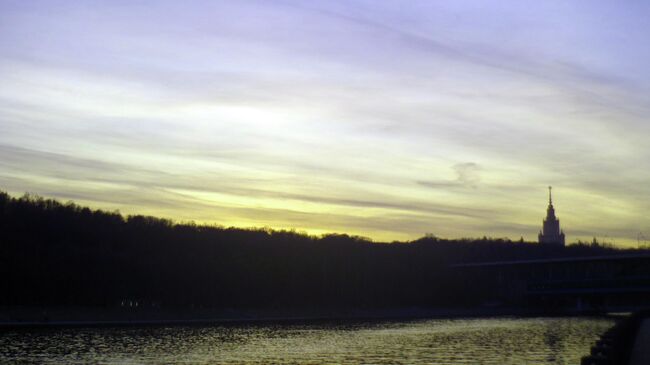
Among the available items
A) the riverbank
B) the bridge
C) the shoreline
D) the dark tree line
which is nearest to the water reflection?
the shoreline

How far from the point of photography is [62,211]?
141250 millimetres

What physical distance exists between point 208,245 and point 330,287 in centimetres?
2340

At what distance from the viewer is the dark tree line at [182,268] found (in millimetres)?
115562

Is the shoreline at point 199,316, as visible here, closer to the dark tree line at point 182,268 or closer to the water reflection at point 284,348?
the dark tree line at point 182,268

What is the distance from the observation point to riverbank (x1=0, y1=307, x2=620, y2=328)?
329 ft

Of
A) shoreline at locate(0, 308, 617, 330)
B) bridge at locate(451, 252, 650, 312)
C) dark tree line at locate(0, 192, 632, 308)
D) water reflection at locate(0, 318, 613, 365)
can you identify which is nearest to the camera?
water reflection at locate(0, 318, 613, 365)

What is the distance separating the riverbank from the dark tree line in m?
3.81

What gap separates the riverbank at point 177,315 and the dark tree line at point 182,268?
3813mm

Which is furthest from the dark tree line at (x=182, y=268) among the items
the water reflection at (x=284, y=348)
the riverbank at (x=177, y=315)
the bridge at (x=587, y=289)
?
the water reflection at (x=284, y=348)

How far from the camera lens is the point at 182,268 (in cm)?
13638

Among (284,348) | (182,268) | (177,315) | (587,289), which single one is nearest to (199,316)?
(177,315)

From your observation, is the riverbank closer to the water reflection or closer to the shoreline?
the shoreline

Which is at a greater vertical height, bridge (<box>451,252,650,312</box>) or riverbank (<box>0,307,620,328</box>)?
bridge (<box>451,252,650,312</box>)

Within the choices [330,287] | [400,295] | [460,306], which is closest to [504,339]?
[330,287]
